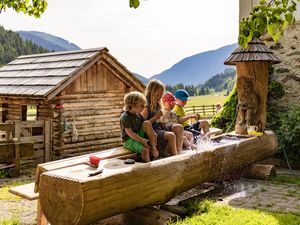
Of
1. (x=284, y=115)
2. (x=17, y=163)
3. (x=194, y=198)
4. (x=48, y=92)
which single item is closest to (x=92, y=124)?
(x=48, y=92)

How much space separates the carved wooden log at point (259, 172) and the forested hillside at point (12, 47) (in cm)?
8337

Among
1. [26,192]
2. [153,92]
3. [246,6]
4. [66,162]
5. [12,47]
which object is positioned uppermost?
[12,47]

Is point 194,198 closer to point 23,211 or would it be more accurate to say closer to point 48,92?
point 23,211

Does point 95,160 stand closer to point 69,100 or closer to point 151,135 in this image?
point 151,135

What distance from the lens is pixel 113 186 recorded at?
178 inches

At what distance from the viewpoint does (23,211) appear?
22.1 ft

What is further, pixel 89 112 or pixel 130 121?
pixel 89 112

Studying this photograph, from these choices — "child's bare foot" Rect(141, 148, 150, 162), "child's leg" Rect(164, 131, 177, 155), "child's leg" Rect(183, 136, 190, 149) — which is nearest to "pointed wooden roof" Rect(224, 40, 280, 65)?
"child's leg" Rect(183, 136, 190, 149)

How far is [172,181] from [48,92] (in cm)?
780

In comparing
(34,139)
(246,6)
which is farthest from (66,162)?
(246,6)

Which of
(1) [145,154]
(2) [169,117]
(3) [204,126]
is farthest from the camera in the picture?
(3) [204,126]

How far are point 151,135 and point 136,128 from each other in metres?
0.24

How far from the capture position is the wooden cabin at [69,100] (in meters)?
12.8

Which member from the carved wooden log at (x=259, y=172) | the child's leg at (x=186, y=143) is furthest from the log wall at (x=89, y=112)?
the child's leg at (x=186, y=143)
